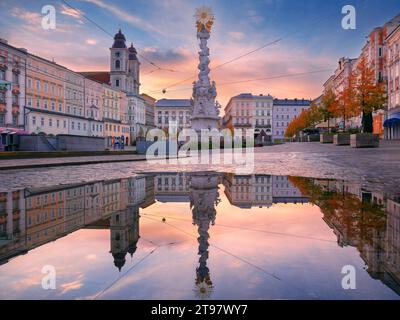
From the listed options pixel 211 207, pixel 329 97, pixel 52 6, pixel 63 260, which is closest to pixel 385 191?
pixel 211 207

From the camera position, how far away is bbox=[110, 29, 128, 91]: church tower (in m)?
90.9

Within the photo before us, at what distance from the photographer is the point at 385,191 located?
6770 millimetres

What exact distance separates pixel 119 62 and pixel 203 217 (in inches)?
3668

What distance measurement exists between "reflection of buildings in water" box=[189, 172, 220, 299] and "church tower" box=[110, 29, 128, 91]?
290 feet

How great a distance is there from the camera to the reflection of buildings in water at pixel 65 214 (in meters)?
3.71

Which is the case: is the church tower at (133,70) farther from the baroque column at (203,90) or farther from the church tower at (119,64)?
the baroque column at (203,90)

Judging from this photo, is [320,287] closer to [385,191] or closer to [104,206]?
[104,206]

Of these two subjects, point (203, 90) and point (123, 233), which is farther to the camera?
point (203, 90)

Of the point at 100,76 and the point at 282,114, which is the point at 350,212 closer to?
the point at 100,76

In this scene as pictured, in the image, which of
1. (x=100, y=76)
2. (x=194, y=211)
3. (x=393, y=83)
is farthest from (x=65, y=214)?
(x=100, y=76)

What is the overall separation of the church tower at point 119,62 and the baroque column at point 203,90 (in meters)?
48.5

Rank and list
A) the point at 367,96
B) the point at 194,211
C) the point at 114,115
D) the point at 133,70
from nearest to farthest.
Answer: the point at 194,211 < the point at 367,96 < the point at 114,115 < the point at 133,70

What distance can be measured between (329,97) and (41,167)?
44.9 m

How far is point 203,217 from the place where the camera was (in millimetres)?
4852
